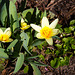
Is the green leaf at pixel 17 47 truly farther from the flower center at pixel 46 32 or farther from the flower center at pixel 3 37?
the flower center at pixel 46 32

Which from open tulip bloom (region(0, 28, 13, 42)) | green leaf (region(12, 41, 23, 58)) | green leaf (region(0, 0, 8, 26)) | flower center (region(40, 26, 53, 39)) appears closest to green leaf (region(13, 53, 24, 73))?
green leaf (region(12, 41, 23, 58))

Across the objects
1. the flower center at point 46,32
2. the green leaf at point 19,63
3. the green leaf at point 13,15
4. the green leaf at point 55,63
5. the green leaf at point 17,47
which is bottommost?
the green leaf at point 55,63

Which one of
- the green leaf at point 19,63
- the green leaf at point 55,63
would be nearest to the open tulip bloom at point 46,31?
the green leaf at point 19,63

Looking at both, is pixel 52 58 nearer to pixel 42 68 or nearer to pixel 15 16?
pixel 42 68

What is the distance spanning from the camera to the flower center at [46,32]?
1.34 meters

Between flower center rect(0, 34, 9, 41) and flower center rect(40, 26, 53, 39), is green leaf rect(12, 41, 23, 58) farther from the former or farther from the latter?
flower center rect(40, 26, 53, 39)

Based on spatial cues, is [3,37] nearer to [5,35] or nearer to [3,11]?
[5,35]

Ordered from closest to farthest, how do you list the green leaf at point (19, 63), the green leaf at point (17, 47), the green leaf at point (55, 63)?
the green leaf at point (19, 63)
the green leaf at point (17, 47)
the green leaf at point (55, 63)

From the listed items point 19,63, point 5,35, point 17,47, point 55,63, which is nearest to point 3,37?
point 5,35

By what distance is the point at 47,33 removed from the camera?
1.35 meters

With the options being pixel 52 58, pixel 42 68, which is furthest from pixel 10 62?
pixel 52 58

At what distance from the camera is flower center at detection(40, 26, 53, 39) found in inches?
52.6

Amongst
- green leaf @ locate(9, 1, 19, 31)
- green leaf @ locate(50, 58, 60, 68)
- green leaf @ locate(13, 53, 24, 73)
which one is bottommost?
green leaf @ locate(50, 58, 60, 68)

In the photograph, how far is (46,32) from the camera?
4.47ft
